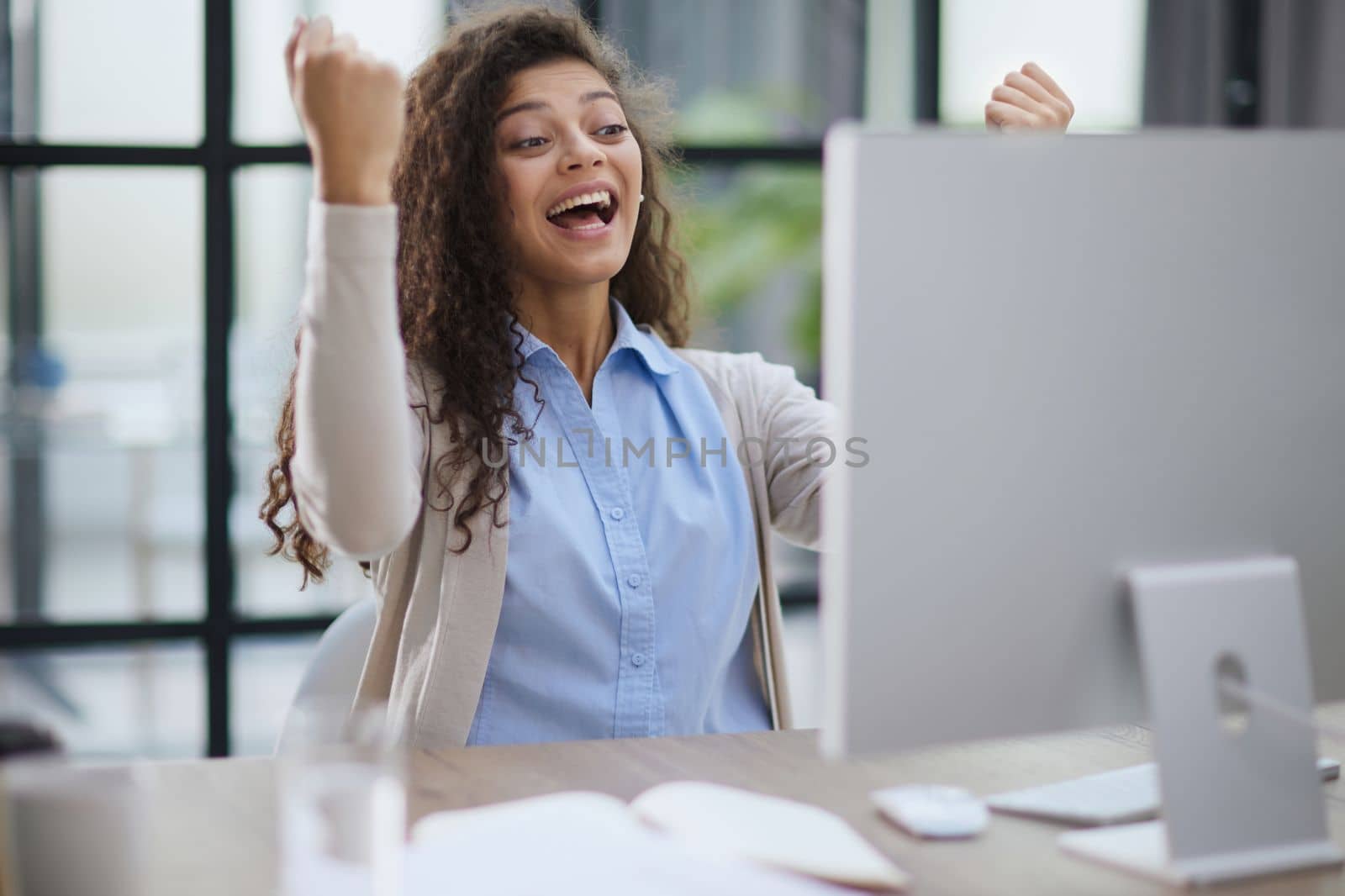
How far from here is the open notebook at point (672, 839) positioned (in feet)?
2.94

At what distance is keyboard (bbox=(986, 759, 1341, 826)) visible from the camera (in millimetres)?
1057

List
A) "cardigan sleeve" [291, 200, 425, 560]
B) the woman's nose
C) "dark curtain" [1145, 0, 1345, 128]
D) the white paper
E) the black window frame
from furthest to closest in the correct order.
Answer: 1. "dark curtain" [1145, 0, 1345, 128]
2. the black window frame
3. the woman's nose
4. "cardigan sleeve" [291, 200, 425, 560]
5. the white paper

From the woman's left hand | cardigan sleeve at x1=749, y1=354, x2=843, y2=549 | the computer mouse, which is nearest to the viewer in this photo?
the computer mouse

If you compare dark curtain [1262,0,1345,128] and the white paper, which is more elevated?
A: dark curtain [1262,0,1345,128]

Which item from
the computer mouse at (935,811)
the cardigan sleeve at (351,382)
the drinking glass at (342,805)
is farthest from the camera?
the cardigan sleeve at (351,382)

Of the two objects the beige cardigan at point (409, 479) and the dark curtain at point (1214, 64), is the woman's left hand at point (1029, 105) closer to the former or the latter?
the beige cardigan at point (409, 479)

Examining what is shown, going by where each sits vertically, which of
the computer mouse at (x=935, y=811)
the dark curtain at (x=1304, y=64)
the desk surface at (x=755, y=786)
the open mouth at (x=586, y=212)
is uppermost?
the dark curtain at (x=1304, y=64)

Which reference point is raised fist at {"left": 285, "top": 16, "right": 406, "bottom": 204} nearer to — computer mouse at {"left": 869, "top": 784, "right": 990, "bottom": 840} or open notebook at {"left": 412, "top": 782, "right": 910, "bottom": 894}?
open notebook at {"left": 412, "top": 782, "right": 910, "bottom": 894}

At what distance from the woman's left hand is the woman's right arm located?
67 centimetres

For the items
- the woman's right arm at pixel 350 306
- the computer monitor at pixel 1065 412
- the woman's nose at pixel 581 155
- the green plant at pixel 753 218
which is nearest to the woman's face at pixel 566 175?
the woman's nose at pixel 581 155

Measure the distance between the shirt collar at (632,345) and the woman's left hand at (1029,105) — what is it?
1.59 ft

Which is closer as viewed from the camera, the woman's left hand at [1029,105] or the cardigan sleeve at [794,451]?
the woman's left hand at [1029,105]

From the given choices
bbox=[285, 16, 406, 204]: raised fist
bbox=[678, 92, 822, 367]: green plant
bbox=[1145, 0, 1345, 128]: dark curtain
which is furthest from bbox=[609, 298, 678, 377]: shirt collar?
bbox=[1145, 0, 1345, 128]: dark curtain

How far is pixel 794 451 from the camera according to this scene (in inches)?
66.6
